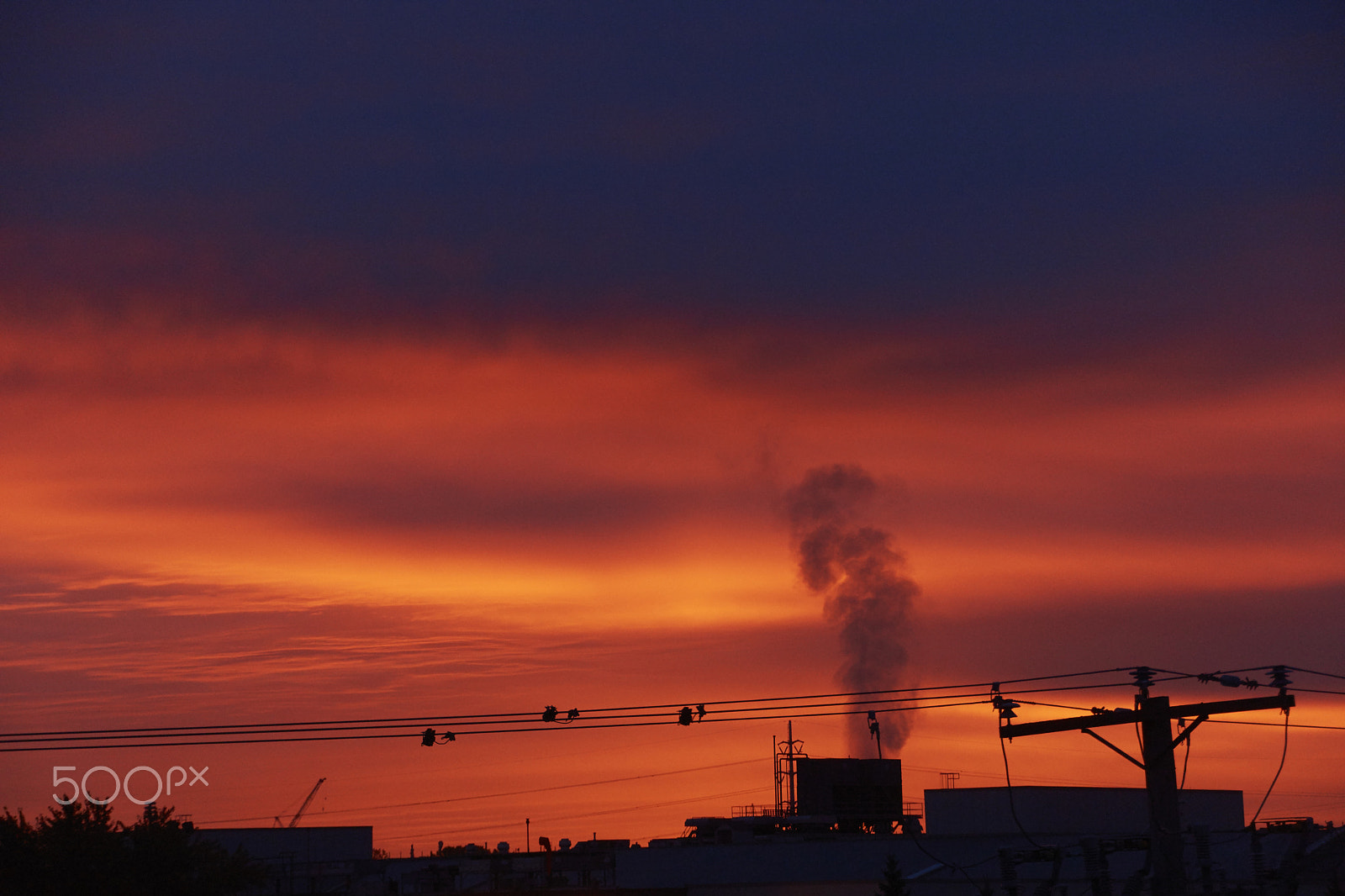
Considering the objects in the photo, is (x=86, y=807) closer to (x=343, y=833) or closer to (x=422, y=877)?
(x=422, y=877)

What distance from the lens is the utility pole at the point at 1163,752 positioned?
44750 millimetres

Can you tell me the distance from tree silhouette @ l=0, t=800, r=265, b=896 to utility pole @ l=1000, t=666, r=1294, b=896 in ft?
132

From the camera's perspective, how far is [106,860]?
2472 inches

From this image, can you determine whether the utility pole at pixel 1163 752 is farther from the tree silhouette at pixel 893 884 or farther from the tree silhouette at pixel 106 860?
the tree silhouette at pixel 106 860

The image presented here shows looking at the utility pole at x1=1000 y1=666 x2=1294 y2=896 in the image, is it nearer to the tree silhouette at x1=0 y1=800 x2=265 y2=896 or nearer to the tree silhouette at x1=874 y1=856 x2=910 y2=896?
the tree silhouette at x1=874 y1=856 x2=910 y2=896

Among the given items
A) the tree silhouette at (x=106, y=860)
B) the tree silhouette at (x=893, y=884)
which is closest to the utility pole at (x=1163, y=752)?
the tree silhouette at (x=893, y=884)

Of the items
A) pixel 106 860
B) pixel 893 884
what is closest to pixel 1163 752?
pixel 893 884

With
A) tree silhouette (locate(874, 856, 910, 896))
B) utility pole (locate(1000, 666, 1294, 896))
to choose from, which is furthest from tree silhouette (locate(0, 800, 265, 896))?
utility pole (locate(1000, 666, 1294, 896))

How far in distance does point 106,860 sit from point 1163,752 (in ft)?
145

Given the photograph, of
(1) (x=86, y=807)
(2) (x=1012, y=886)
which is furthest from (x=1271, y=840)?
(1) (x=86, y=807)

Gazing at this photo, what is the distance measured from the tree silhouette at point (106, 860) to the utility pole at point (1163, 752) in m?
40.3

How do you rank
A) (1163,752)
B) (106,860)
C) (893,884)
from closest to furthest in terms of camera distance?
1. (1163,752)
2. (106,860)
3. (893,884)

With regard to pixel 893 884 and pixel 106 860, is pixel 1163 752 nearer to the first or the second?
pixel 893 884

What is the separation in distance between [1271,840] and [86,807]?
58763 mm
